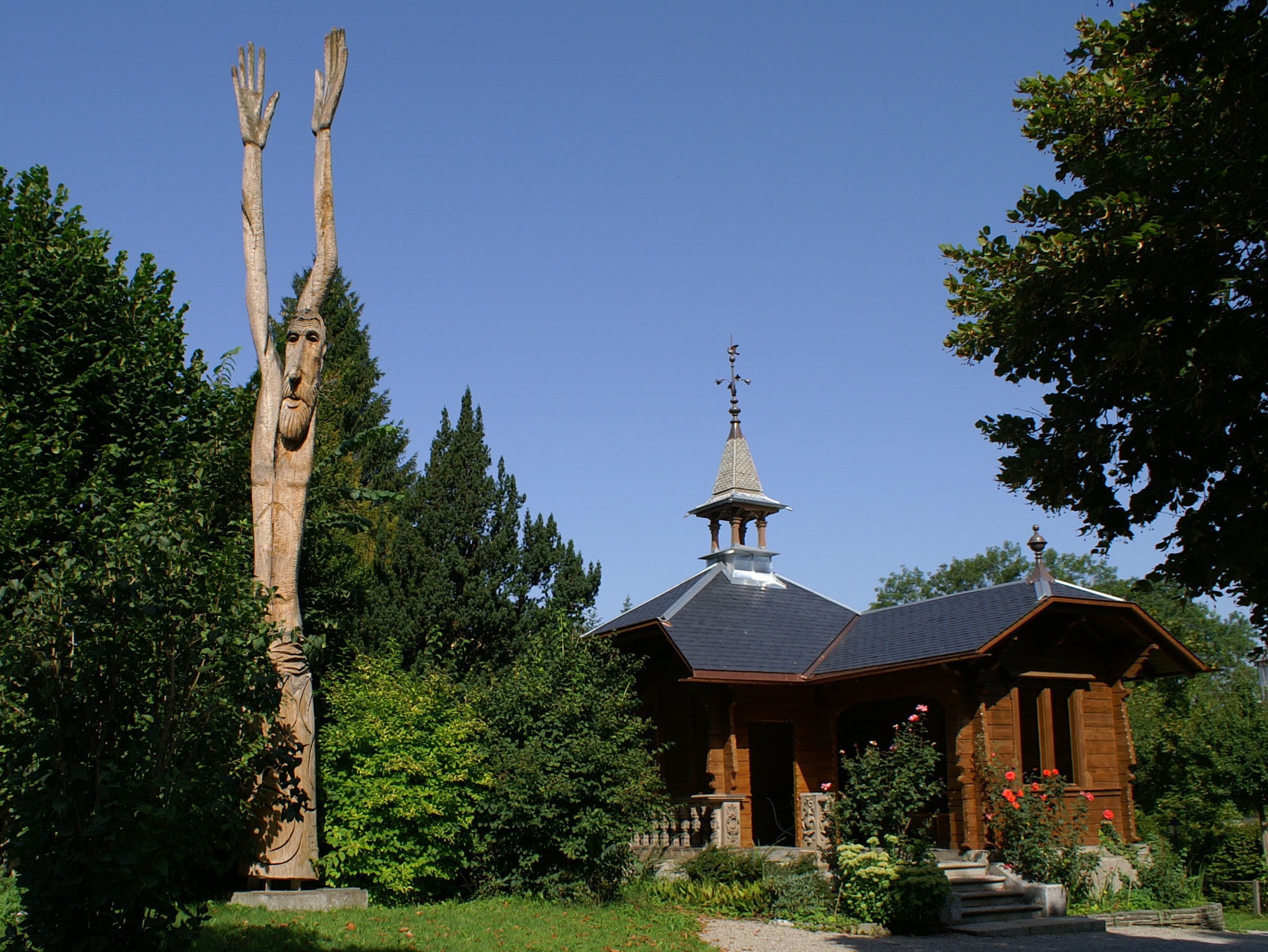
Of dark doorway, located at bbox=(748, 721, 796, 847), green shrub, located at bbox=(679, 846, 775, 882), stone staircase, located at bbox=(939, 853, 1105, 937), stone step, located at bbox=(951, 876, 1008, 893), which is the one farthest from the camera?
dark doorway, located at bbox=(748, 721, 796, 847)

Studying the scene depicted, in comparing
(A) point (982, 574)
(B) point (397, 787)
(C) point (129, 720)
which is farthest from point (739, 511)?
(A) point (982, 574)

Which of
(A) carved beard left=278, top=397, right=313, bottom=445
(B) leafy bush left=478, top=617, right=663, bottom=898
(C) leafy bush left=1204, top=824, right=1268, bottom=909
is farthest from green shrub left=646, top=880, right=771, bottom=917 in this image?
(C) leafy bush left=1204, top=824, right=1268, bottom=909

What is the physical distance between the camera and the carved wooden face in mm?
12633

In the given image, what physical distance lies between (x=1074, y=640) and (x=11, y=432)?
617 inches

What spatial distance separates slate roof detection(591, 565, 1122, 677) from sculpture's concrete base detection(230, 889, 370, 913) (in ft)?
21.0

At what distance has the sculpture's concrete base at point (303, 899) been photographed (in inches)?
452

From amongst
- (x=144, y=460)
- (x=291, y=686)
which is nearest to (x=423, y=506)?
(x=144, y=460)

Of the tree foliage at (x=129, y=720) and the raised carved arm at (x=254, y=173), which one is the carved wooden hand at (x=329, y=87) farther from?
the tree foliage at (x=129, y=720)

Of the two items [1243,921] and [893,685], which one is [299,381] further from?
[1243,921]

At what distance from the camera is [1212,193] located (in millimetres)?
6902

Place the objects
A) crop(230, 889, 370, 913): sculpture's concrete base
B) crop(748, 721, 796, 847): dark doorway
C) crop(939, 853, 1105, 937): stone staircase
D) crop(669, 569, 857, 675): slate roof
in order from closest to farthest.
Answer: crop(230, 889, 370, 913): sculpture's concrete base
crop(939, 853, 1105, 937): stone staircase
crop(669, 569, 857, 675): slate roof
crop(748, 721, 796, 847): dark doorway

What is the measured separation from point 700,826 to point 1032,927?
18.2 ft

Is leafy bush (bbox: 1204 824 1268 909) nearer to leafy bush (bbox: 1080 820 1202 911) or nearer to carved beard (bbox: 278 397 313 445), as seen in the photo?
leafy bush (bbox: 1080 820 1202 911)

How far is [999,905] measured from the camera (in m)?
13.6
